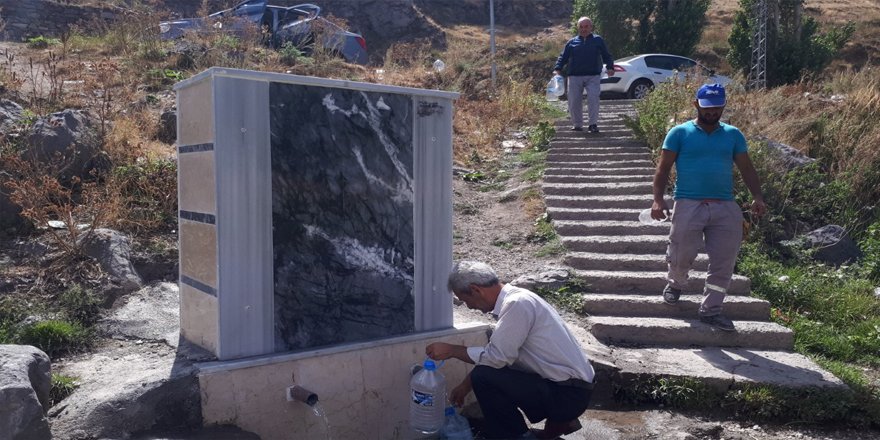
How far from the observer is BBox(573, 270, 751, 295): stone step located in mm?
6113

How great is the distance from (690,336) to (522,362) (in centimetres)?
213

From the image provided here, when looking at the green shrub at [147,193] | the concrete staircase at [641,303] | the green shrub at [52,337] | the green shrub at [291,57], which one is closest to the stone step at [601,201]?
the concrete staircase at [641,303]

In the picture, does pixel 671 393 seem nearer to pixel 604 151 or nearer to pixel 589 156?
pixel 589 156

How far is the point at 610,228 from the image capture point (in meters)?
7.15

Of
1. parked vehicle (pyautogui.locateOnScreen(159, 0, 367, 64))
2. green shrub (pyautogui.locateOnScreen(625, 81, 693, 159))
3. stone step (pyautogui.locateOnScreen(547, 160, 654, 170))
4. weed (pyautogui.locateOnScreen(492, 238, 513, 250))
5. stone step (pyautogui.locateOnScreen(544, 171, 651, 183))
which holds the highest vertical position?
parked vehicle (pyautogui.locateOnScreen(159, 0, 367, 64))

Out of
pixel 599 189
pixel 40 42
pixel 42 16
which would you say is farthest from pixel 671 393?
pixel 42 16

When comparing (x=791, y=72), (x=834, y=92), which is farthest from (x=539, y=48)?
(x=834, y=92)

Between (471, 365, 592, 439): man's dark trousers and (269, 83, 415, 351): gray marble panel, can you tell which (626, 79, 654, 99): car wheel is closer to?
(269, 83, 415, 351): gray marble panel

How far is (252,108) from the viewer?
3652 mm

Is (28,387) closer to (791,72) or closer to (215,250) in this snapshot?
(215,250)

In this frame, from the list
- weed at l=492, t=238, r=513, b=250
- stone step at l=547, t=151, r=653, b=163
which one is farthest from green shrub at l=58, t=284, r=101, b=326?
stone step at l=547, t=151, r=653, b=163

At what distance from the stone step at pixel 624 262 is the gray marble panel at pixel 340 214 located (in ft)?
8.63

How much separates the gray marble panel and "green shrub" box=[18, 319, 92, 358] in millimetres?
1444

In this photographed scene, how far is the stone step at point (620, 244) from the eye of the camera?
22.2 feet
